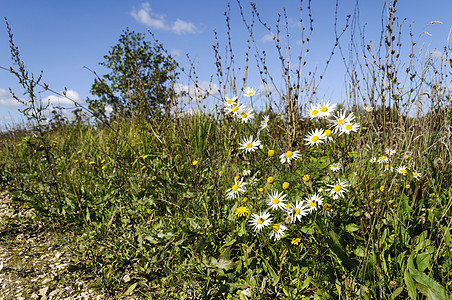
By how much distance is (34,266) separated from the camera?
2.08 m

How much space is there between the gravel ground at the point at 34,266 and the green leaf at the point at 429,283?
5.15ft

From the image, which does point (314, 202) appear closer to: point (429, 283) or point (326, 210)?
point (326, 210)

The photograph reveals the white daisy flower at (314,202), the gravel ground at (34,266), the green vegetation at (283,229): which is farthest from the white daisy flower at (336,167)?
the gravel ground at (34,266)

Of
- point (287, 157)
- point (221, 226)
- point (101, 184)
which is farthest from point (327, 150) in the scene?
point (101, 184)

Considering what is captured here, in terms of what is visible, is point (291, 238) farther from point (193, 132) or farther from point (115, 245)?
point (193, 132)

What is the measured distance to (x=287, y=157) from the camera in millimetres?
1684

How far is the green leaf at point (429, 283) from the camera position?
46.5 inches

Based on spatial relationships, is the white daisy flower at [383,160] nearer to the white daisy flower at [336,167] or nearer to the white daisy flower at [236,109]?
the white daisy flower at [336,167]

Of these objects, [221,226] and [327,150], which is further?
[327,150]

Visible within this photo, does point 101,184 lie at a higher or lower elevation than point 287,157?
lower

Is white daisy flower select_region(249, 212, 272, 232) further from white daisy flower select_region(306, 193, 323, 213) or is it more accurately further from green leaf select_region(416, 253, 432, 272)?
green leaf select_region(416, 253, 432, 272)

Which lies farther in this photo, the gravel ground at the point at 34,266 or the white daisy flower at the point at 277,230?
the gravel ground at the point at 34,266

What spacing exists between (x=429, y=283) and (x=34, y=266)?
7.64 ft

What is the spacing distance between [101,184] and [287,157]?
6.01 ft
